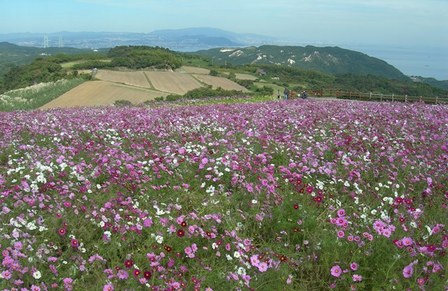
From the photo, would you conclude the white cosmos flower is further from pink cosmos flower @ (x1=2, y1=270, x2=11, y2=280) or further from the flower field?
pink cosmos flower @ (x1=2, y1=270, x2=11, y2=280)

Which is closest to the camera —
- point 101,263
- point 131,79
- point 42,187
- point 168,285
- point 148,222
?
point 168,285

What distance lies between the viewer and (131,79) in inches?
3612

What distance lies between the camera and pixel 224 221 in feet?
17.1

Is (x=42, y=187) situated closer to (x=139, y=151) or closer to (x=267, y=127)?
(x=139, y=151)

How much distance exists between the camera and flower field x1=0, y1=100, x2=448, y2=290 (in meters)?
4.16

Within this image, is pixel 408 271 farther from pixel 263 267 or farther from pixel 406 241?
pixel 263 267

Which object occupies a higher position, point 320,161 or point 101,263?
point 320,161

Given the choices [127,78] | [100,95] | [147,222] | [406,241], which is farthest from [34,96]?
[406,241]

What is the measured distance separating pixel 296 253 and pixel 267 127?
7179 millimetres

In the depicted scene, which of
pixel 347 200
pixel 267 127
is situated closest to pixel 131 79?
pixel 267 127

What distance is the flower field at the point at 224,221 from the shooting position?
4.16 meters

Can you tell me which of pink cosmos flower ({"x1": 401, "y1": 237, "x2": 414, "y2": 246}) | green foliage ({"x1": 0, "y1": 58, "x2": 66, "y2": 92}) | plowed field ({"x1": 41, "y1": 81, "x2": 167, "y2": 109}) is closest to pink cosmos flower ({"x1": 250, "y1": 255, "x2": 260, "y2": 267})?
pink cosmos flower ({"x1": 401, "y1": 237, "x2": 414, "y2": 246})

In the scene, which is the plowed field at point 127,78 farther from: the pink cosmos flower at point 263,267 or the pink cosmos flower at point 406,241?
the pink cosmos flower at point 406,241

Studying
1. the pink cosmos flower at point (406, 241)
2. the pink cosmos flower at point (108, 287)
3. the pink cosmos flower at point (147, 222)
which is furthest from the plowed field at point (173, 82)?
the pink cosmos flower at point (108, 287)
